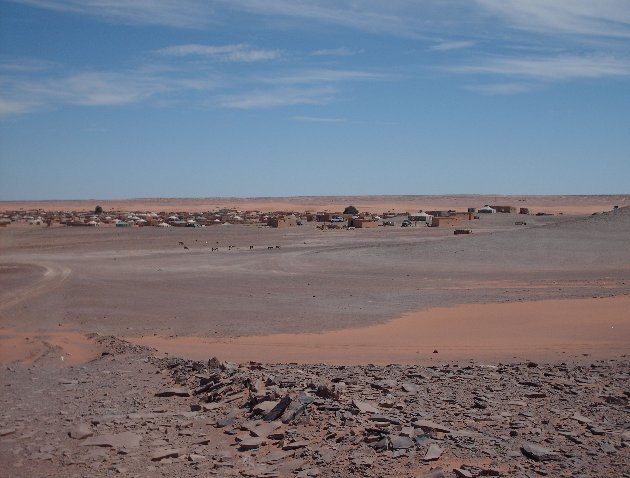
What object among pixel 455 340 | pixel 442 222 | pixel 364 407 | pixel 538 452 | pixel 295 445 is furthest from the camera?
pixel 442 222

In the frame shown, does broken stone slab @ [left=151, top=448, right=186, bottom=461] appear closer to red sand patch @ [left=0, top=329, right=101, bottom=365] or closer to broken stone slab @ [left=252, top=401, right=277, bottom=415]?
broken stone slab @ [left=252, top=401, right=277, bottom=415]

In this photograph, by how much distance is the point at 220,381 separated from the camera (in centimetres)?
1085

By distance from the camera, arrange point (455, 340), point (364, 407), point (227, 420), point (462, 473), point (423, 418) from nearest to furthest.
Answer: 1. point (462, 473)
2. point (423, 418)
3. point (364, 407)
4. point (227, 420)
5. point (455, 340)

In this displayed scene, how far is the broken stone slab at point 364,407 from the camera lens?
8836 mm

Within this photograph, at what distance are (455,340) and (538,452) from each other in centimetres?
968

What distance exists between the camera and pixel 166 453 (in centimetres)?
827

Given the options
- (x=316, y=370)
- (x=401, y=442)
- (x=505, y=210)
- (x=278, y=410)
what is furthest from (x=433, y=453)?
(x=505, y=210)

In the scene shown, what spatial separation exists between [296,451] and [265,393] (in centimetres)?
185

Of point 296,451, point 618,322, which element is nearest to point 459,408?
point 296,451

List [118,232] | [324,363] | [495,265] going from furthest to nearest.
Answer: [118,232], [495,265], [324,363]

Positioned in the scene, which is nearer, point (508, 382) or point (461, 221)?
point (508, 382)

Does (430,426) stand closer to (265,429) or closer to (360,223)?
(265,429)

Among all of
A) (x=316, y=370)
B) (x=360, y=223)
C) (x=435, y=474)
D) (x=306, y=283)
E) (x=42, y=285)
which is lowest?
(x=42, y=285)

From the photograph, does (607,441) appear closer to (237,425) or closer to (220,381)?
(237,425)
